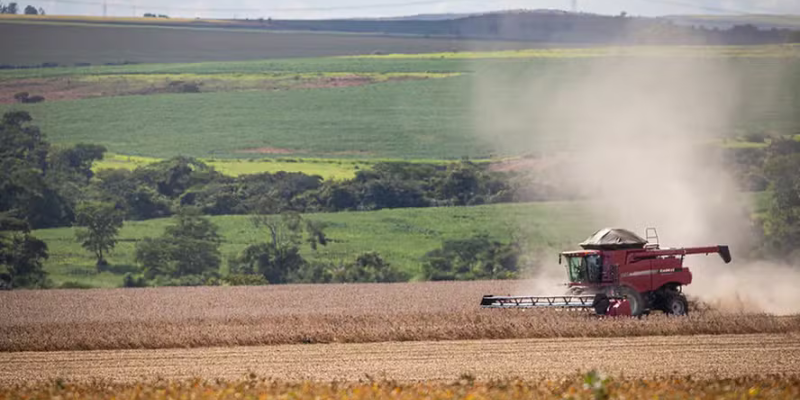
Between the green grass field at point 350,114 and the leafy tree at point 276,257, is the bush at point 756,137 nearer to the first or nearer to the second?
the green grass field at point 350,114

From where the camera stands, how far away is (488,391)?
1777 cm

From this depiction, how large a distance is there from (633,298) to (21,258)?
1774 inches

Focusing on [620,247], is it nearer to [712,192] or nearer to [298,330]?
[298,330]

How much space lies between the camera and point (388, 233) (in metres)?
71.9

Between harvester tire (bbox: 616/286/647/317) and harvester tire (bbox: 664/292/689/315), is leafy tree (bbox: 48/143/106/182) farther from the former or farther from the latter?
harvester tire (bbox: 664/292/689/315)

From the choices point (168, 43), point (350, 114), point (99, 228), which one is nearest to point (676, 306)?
point (99, 228)

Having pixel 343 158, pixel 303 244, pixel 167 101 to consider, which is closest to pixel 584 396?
pixel 303 244

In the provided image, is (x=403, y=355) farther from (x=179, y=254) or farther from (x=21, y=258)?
(x=21, y=258)

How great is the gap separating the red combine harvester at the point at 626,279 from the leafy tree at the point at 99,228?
138ft

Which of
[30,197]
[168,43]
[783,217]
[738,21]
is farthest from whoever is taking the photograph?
[168,43]

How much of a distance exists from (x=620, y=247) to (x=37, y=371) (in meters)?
15.7

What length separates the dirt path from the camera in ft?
69.9

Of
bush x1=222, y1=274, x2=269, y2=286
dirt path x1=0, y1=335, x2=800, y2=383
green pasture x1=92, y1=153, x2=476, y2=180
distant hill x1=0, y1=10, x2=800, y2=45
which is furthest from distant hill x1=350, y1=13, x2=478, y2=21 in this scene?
dirt path x1=0, y1=335, x2=800, y2=383

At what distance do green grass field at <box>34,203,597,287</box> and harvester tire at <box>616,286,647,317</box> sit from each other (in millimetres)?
35065
